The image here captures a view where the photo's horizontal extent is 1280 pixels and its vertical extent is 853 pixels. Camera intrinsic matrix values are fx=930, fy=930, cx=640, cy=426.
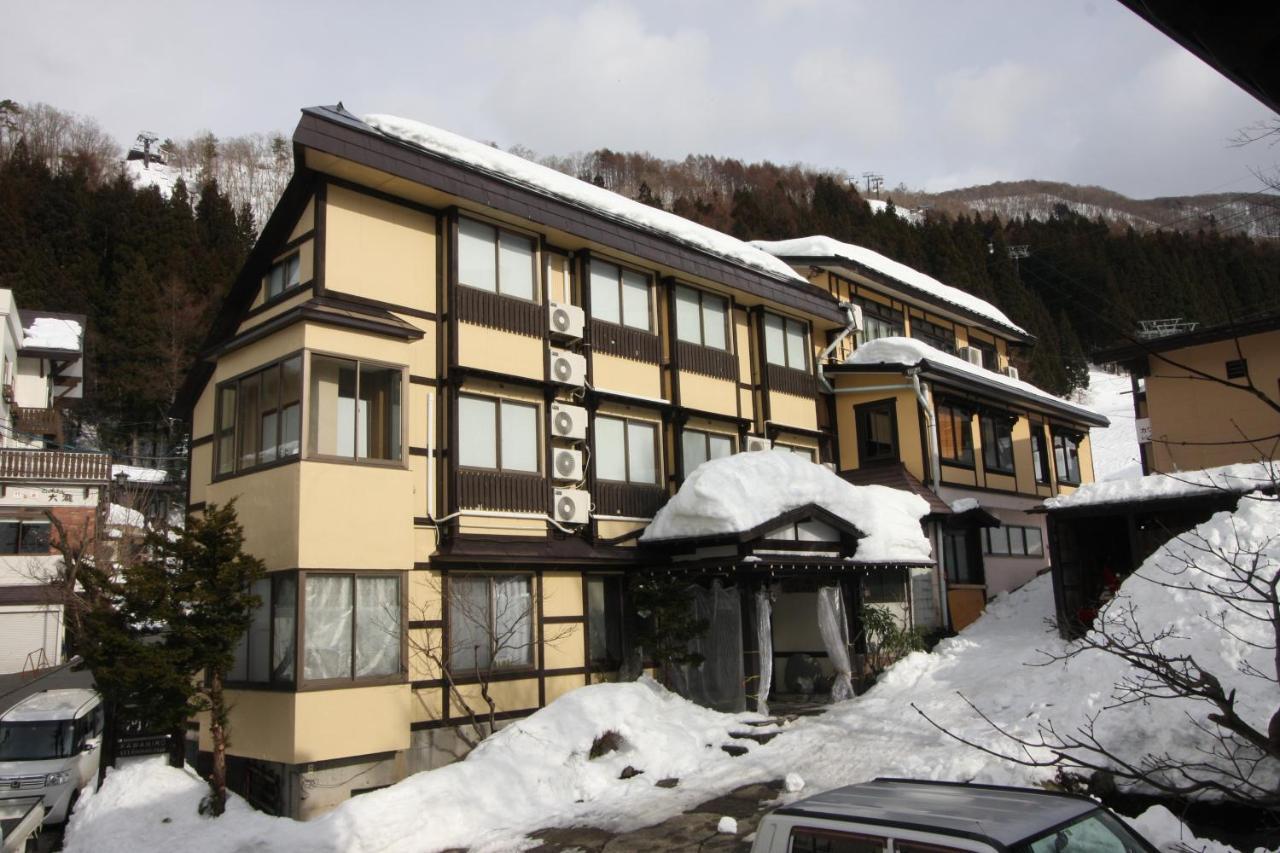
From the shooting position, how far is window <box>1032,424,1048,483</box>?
94.9 feet

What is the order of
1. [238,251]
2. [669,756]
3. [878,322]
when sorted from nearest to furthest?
1. [669,756]
2. [878,322]
3. [238,251]

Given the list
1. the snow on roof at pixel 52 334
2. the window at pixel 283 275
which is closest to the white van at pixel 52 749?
the window at pixel 283 275

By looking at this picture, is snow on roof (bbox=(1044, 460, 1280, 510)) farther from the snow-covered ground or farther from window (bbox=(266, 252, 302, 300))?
window (bbox=(266, 252, 302, 300))

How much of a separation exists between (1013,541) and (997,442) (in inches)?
113

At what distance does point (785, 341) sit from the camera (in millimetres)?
23047

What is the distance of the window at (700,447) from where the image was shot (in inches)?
787

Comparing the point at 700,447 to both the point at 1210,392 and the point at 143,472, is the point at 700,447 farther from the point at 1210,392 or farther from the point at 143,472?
the point at 143,472

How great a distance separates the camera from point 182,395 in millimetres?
19516

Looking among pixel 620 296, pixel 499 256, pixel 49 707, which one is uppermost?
pixel 499 256

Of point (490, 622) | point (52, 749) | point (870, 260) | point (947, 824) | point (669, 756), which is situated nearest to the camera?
point (947, 824)

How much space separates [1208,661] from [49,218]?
5862cm

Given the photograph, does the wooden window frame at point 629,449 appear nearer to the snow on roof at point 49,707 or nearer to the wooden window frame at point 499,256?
the wooden window frame at point 499,256

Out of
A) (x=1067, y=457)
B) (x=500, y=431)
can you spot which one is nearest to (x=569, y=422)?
(x=500, y=431)

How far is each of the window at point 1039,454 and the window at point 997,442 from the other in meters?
1.67
